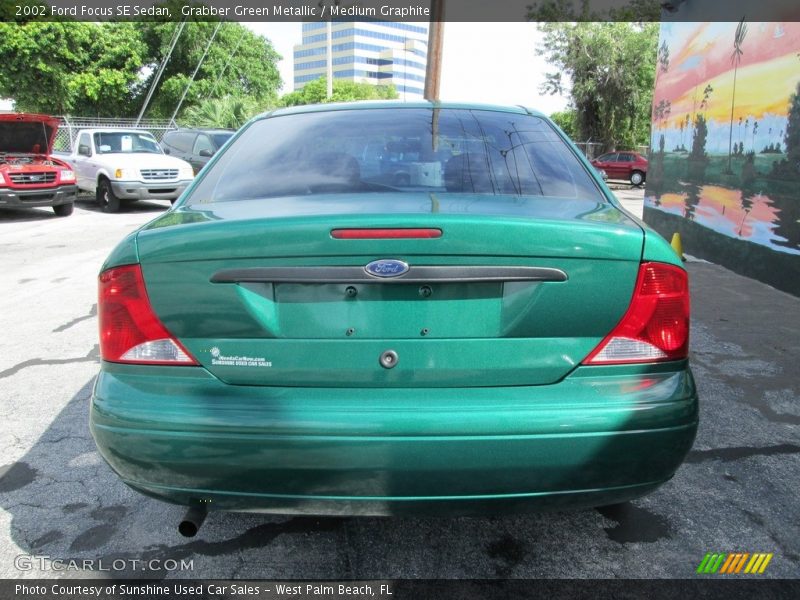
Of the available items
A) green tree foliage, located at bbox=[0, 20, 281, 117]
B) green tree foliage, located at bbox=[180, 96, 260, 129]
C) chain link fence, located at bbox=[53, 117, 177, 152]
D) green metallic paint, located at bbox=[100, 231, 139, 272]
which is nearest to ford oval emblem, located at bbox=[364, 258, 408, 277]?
green metallic paint, located at bbox=[100, 231, 139, 272]

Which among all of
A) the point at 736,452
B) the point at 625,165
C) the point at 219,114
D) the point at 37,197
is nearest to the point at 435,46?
the point at 37,197

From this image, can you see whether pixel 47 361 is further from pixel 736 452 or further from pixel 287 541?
pixel 736 452

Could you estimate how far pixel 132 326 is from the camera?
2.12 metres

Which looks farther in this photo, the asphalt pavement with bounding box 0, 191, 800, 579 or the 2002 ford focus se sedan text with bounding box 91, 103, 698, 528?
the asphalt pavement with bounding box 0, 191, 800, 579

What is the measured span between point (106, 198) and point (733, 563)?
15679 millimetres

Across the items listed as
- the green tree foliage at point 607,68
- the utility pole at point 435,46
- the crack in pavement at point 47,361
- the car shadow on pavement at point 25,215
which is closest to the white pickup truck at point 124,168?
the car shadow on pavement at point 25,215

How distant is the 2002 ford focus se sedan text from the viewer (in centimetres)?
195

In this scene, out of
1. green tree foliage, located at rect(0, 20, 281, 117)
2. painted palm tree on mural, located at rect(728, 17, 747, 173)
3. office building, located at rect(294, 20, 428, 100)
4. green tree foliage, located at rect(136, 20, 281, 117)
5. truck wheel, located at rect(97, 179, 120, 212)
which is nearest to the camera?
painted palm tree on mural, located at rect(728, 17, 747, 173)

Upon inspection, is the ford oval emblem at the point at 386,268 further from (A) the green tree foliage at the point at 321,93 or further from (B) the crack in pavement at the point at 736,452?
(A) the green tree foliage at the point at 321,93

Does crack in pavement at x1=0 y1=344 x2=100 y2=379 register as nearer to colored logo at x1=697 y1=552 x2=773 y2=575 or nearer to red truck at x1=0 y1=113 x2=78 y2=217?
colored logo at x1=697 y1=552 x2=773 y2=575

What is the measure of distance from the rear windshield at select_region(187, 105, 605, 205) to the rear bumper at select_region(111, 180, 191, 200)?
500 inches

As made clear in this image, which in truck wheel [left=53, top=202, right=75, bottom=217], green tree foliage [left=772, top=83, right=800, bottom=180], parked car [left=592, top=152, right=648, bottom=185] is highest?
parked car [left=592, top=152, right=648, bottom=185]

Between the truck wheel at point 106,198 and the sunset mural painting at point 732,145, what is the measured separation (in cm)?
1137

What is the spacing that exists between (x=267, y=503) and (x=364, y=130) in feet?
5.50
